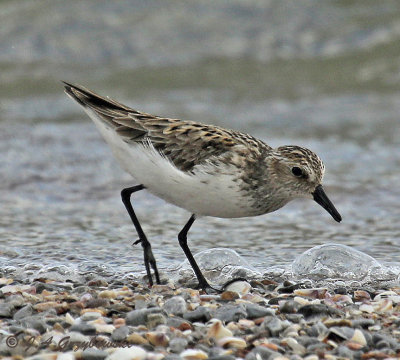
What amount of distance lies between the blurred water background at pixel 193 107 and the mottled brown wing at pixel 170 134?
1.09 meters

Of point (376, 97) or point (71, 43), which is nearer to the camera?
point (376, 97)

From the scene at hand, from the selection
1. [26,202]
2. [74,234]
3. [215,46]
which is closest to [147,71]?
[215,46]

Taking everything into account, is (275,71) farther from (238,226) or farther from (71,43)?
(238,226)

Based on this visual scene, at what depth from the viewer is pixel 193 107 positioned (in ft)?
43.5

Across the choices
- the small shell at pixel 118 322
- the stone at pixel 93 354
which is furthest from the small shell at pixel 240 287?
the stone at pixel 93 354

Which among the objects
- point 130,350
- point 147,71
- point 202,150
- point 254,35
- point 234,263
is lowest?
point 130,350

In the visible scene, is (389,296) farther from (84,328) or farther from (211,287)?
(84,328)

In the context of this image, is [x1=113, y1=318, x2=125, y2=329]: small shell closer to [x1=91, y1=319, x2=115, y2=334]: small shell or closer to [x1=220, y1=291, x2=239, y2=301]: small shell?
[x1=91, y1=319, x2=115, y2=334]: small shell

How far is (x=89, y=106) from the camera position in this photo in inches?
237

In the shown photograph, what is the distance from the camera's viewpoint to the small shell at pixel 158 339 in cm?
402

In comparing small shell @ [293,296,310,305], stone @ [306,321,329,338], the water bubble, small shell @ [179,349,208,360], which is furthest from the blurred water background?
small shell @ [179,349,208,360]

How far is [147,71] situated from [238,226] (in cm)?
743

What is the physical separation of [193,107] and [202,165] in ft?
25.9

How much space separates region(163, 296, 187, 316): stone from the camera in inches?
181
